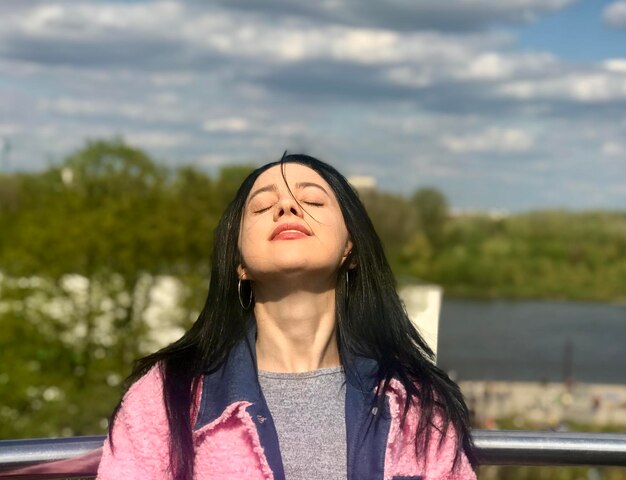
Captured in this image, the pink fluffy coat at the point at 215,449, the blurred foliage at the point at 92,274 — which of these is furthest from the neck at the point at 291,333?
the blurred foliage at the point at 92,274

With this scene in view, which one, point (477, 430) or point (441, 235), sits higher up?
point (477, 430)

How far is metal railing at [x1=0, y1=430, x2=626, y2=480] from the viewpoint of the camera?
6.89 ft

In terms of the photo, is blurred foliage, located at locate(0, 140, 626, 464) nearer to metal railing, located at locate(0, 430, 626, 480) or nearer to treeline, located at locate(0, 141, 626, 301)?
treeline, located at locate(0, 141, 626, 301)

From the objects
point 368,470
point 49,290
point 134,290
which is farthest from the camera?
point 134,290

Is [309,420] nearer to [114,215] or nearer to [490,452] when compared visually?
[490,452]

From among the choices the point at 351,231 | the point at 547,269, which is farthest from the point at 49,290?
the point at 547,269

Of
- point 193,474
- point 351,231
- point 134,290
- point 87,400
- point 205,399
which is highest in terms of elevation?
point 351,231

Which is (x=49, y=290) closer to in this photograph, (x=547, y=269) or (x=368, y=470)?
(x=368, y=470)

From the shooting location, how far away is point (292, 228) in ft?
7.34

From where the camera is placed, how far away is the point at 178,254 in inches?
1201

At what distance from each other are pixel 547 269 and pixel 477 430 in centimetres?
8952

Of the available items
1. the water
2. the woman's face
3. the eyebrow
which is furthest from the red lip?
the water

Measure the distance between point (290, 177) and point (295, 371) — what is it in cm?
46

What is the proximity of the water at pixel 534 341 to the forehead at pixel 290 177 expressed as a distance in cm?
4700
